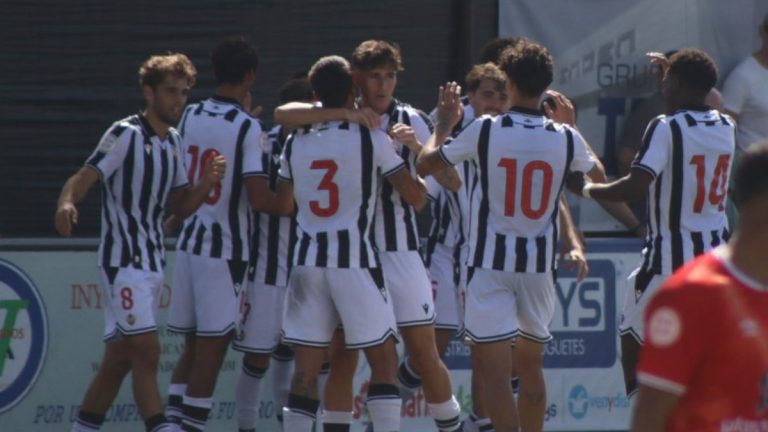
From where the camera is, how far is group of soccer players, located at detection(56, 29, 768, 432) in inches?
278

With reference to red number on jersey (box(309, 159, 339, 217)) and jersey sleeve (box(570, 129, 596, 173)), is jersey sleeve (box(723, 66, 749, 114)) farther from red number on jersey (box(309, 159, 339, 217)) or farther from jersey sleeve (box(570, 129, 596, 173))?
red number on jersey (box(309, 159, 339, 217))

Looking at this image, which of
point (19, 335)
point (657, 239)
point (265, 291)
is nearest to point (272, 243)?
point (265, 291)

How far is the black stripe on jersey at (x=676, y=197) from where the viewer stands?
723cm

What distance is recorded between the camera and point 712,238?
7.34 meters

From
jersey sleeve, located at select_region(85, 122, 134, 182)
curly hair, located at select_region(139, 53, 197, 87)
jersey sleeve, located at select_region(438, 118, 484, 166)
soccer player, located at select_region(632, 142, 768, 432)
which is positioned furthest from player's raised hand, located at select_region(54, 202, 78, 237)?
soccer player, located at select_region(632, 142, 768, 432)

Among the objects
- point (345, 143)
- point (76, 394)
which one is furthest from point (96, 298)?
point (345, 143)

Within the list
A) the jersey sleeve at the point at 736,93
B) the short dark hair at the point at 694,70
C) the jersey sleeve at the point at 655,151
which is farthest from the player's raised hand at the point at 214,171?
the jersey sleeve at the point at 736,93

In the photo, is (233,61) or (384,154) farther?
(233,61)

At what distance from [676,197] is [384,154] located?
1.49 meters

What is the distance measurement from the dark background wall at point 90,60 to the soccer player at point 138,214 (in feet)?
5.93

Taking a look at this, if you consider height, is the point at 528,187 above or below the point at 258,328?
above

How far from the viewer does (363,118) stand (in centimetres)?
699

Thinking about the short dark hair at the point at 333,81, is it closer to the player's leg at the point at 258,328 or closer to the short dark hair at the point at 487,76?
the short dark hair at the point at 487,76

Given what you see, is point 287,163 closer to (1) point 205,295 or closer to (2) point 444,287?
(1) point 205,295
